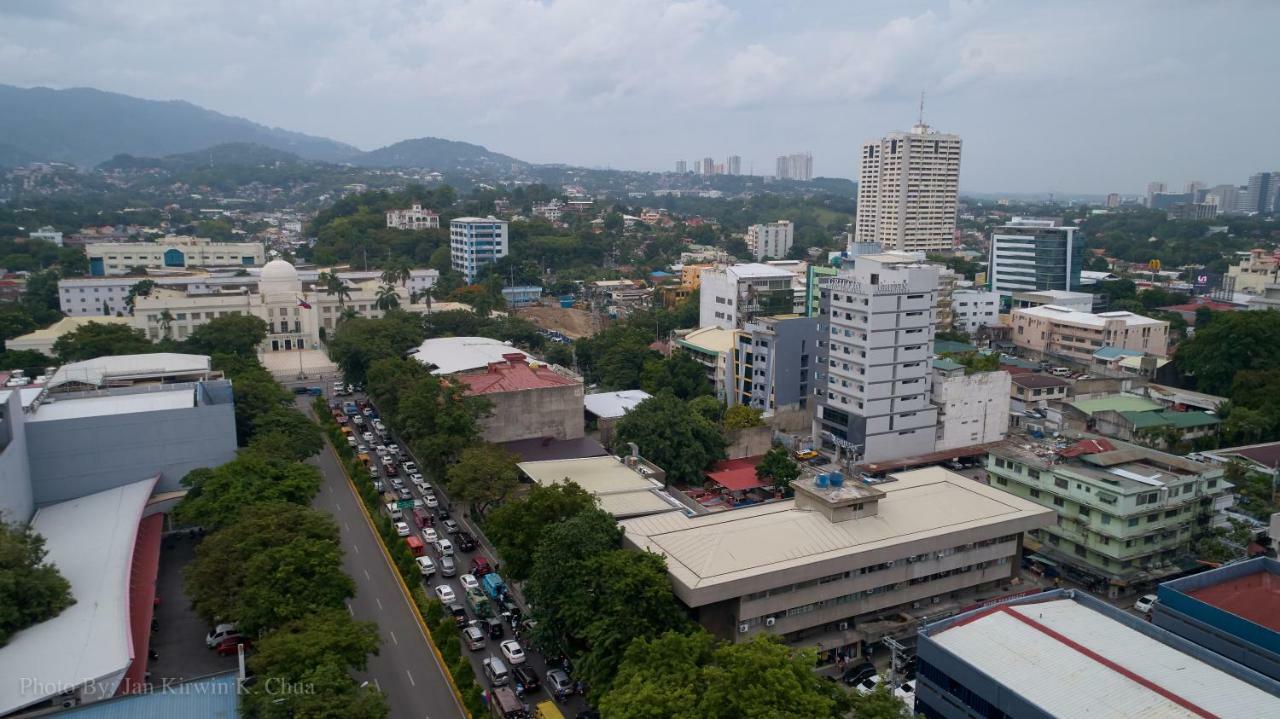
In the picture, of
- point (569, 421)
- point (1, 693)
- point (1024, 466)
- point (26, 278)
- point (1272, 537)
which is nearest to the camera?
point (1, 693)

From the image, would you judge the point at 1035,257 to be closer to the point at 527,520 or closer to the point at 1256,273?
the point at 1256,273

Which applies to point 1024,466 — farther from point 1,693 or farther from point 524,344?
point 524,344

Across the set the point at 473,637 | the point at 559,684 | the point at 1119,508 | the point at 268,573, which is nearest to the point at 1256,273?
the point at 1119,508

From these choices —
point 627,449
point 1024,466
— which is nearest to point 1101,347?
point 1024,466

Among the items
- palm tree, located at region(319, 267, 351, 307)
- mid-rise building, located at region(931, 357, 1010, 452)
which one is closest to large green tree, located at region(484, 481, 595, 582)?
mid-rise building, located at region(931, 357, 1010, 452)

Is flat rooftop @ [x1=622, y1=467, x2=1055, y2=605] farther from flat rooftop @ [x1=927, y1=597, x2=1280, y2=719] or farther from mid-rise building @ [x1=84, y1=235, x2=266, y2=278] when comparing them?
mid-rise building @ [x1=84, y1=235, x2=266, y2=278]

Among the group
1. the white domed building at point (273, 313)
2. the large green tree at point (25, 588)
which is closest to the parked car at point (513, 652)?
the large green tree at point (25, 588)
